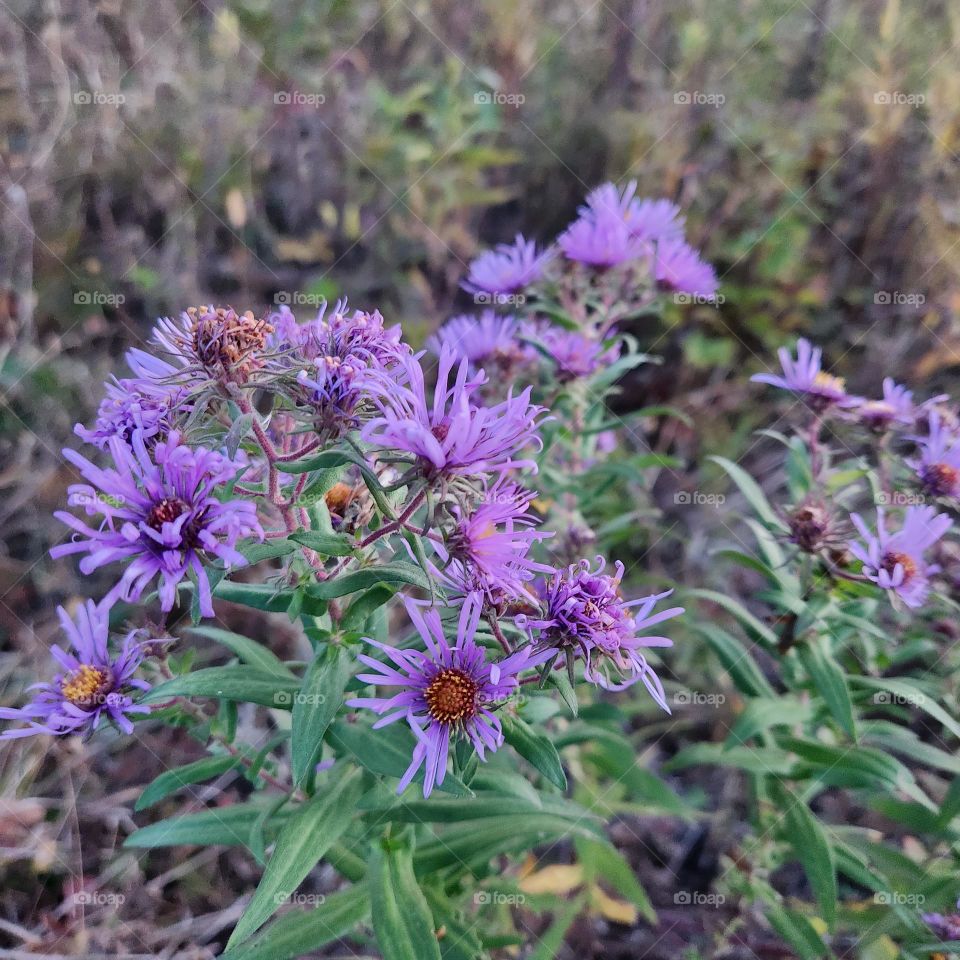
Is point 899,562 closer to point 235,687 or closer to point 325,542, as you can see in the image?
point 325,542

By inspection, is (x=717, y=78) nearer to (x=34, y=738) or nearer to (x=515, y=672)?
(x=515, y=672)

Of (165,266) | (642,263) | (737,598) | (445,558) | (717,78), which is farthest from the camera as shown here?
(717,78)

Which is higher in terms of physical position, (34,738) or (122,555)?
(122,555)

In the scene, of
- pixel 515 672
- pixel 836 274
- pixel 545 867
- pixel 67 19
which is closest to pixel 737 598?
pixel 545 867

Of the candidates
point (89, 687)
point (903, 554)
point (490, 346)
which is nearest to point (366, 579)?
point (89, 687)

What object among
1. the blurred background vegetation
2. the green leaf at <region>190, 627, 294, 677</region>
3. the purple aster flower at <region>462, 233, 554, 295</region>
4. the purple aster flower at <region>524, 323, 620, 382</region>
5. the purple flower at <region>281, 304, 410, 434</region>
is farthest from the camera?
the blurred background vegetation

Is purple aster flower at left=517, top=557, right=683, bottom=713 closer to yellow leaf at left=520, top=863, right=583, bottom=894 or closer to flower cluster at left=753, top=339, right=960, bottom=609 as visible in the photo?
flower cluster at left=753, top=339, right=960, bottom=609

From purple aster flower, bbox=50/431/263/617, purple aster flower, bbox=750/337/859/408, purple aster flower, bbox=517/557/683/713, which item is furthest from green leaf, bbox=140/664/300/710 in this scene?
purple aster flower, bbox=750/337/859/408
